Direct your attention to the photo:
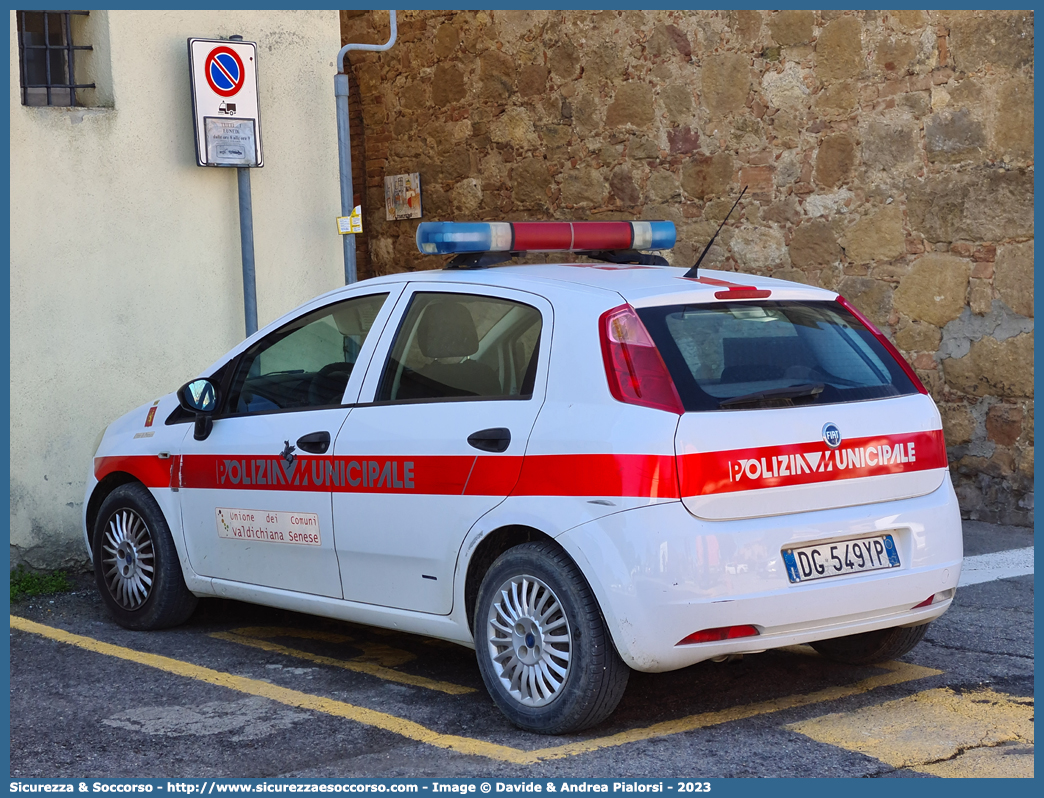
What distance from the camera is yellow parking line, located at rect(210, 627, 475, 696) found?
5.34 metres

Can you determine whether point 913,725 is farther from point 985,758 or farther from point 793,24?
point 793,24

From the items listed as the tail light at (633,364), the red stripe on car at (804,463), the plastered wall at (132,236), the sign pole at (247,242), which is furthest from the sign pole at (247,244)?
the red stripe on car at (804,463)

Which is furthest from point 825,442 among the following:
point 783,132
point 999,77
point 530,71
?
point 530,71

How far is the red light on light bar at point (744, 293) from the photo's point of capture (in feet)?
15.8

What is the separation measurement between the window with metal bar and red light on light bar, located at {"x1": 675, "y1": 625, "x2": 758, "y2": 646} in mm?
5260

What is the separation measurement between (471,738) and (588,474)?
3.27 feet

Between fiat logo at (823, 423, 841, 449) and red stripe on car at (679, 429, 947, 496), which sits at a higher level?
fiat logo at (823, 423, 841, 449)

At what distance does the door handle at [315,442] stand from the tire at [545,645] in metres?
1.01

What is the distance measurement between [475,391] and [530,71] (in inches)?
315

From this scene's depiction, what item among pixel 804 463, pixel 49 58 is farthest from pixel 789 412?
pixel 49 58

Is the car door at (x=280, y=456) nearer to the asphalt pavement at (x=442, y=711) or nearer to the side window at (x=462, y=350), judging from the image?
the side window at (x=462, y=350)

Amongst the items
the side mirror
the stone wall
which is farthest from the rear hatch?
the stone wall

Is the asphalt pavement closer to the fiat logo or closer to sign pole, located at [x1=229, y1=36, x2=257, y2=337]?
the fiat logo

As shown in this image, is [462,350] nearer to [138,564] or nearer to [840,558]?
[840,558]
